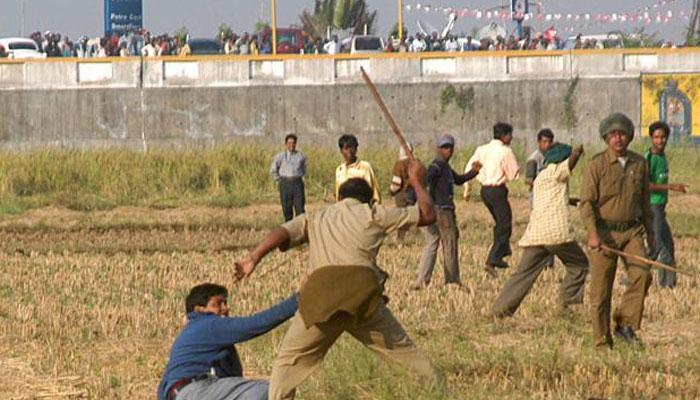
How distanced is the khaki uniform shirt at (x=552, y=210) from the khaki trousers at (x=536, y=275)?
0.28 ft

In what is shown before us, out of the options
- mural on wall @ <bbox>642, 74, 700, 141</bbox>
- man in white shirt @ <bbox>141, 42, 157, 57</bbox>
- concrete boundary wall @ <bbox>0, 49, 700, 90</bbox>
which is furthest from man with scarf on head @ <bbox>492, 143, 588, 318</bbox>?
man in white shirt @ <bbox>141, 42, 157, 57</bbox>

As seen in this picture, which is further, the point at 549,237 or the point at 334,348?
the point at 549,237

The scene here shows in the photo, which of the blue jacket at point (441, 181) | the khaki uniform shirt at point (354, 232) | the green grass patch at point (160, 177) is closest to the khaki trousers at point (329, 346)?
the khaki uniform shirt at point (354, 232)

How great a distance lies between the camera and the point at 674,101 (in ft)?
146

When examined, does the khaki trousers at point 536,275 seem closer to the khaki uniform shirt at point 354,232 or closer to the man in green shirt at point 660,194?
the man in green shirt at point 660,194

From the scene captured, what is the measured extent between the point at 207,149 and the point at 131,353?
2079 cm

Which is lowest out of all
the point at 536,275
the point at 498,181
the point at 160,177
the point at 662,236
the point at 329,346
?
the point at 160,177

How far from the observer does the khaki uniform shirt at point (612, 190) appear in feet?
40.7

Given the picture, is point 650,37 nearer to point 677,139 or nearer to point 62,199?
point 677,139

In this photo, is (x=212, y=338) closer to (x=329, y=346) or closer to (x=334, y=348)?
(x=329, y=346)

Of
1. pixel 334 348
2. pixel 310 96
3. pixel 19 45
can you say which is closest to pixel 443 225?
pixel 334 348

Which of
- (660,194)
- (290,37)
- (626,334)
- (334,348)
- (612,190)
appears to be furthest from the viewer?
(290,37)

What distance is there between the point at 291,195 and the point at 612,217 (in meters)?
11.0

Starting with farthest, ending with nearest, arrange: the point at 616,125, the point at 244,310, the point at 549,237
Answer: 1. the point at 244,310
2. the point at 549,237
3. the point at 616,125
